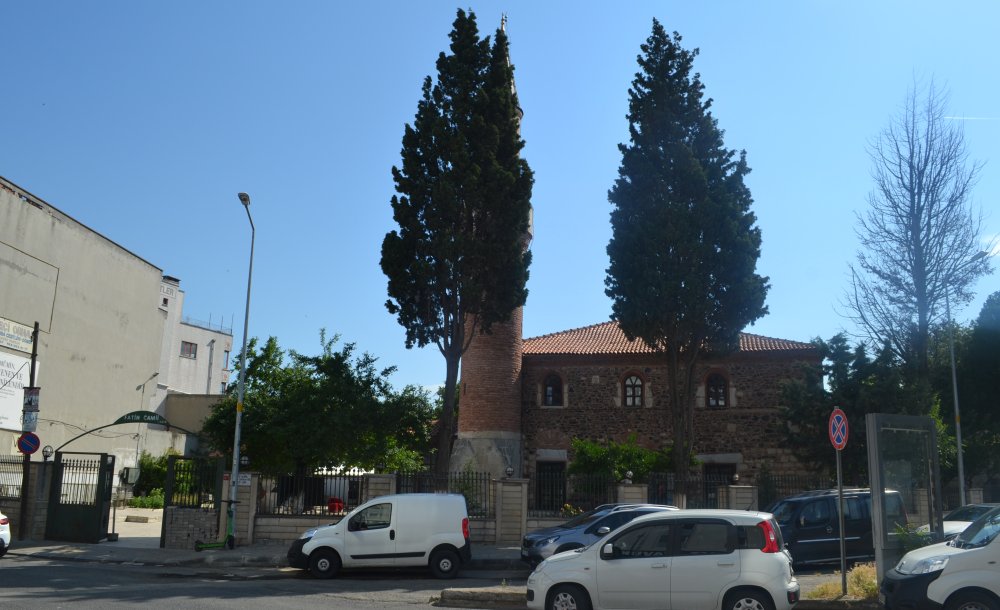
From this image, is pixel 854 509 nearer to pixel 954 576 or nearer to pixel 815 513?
pixel 815 513

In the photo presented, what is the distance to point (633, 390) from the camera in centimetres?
3341

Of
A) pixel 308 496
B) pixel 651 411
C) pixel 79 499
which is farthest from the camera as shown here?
pixel 651 411

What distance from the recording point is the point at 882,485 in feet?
40.2

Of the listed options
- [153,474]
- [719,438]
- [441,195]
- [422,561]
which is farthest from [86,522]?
[719,438]

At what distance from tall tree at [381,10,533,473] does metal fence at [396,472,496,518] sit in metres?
2.17

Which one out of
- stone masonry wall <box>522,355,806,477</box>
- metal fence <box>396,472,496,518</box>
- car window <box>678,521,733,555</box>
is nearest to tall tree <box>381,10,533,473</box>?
metal fence <box>396,472,496,518</box>

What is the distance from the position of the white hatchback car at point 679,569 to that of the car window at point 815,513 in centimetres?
687

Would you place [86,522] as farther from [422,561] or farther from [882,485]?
[882,485]

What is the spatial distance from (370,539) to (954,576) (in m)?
10.4

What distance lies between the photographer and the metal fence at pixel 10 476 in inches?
912

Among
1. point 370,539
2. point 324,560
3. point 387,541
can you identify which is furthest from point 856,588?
point 324,560

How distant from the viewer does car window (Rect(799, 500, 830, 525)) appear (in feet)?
54.9

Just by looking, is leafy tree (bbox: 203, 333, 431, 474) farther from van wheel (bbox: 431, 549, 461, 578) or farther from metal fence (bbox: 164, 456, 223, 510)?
van wheel (bbox: 431, 549, 461, 578)

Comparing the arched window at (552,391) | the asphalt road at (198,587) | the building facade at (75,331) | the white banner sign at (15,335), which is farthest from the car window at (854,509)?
the white banner sign at (15,335)
